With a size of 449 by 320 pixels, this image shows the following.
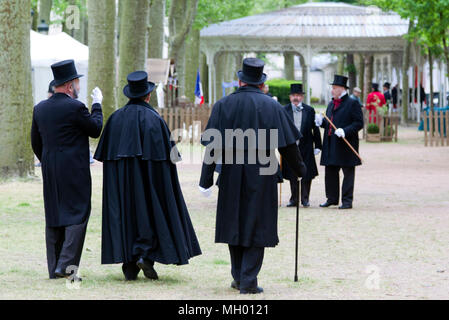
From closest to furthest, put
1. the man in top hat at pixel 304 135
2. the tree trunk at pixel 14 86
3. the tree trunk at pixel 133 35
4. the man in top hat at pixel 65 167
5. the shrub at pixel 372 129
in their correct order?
the man in top hat at pixel 65 167 < the man in top hat at pixel 304 135 < the tree trunk at pixel 14 86 < the tree trunk at pixel 133 35 < the shrub at pixel 372 129

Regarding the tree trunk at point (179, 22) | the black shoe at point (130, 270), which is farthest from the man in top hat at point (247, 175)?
the tree trunk at point (179, 22)

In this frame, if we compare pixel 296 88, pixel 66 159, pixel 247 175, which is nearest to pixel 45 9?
pixel 296 88

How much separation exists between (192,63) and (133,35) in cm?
1596

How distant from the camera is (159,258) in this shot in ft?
26.2

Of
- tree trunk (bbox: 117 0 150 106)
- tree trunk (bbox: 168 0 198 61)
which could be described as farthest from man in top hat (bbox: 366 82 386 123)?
tree trunk (bbox: 117 0 150 106)

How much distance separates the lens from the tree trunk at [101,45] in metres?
22.1

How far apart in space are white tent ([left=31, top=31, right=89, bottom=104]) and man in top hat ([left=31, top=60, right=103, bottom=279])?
17712 millimetres

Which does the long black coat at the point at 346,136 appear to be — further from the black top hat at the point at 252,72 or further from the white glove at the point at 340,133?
the black top hat at the point at 252,72

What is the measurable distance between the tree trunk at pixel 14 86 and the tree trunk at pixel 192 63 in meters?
23.1

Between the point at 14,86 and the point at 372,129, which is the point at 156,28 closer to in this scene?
the point at 372,129

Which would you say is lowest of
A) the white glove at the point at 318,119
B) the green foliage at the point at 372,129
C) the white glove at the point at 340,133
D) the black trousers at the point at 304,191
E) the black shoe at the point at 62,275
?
the green foliage at the point at 372,129

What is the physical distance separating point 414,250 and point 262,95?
3.38 m

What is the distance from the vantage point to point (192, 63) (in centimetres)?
4006

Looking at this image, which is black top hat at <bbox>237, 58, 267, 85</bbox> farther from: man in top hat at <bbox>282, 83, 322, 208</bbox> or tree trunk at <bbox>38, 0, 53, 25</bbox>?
tree trunk at <bbox>38, 0, 53, 25</bbox>
